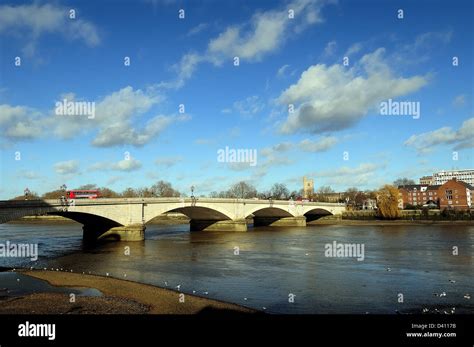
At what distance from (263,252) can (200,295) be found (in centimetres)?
1873

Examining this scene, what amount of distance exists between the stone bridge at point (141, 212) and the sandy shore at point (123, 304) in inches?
742

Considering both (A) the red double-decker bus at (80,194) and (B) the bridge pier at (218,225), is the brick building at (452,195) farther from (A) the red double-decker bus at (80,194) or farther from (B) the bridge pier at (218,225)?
(A) the red double-decker bus at (80,194)

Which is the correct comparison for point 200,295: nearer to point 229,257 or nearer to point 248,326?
point 248,326

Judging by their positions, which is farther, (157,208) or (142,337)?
(157,208)

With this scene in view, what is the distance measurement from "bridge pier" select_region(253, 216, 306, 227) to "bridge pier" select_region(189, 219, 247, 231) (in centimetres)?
1825

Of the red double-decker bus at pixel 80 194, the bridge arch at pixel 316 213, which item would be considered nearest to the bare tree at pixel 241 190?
the bridge arch at pixel 316 213

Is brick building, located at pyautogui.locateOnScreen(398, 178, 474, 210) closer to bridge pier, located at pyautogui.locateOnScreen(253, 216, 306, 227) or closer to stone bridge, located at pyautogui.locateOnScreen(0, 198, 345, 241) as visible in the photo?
bridge pier, located at pyautogui.locateOnScreen(253, 216, 306, 227)

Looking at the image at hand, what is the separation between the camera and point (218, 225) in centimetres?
6888

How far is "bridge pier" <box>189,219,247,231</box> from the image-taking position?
66.9m

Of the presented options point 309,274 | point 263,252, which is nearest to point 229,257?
point 263,252

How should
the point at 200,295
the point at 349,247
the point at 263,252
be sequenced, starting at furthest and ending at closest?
1. the point at 349,247
2. the point at 263,252
3. the point at 200,295

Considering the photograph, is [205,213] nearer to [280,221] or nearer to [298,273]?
[280,221]

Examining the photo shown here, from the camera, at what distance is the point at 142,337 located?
11938mm

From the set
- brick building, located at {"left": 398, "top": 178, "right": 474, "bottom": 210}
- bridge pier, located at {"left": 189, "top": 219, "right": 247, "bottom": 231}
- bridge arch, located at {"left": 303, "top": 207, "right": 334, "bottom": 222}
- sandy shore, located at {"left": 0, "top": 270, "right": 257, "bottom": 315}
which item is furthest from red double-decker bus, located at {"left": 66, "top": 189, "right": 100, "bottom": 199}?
brick building, located at {"left": 398, "top": 178, "right": 474, "bottom": 210}
